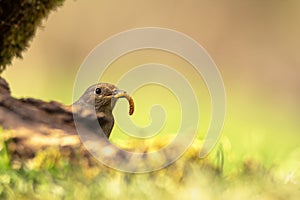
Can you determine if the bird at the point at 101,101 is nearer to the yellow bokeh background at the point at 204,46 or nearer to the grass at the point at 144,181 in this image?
the grass at the point at 144,181

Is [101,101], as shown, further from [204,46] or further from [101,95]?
[204,46]

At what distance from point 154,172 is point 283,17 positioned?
766 cm

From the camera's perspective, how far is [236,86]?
9117 millimetres

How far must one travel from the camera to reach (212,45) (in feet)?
32.8

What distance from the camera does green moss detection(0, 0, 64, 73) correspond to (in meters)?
4.07

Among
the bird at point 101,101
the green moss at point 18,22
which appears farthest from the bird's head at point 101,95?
the green moss at point 18,22

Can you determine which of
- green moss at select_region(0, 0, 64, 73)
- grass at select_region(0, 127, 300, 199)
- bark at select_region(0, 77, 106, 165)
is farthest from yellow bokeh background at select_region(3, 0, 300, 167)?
grass at select_region(0, 127, 300, 199)

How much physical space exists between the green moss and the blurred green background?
124 inches

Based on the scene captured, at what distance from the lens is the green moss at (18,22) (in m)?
4.07

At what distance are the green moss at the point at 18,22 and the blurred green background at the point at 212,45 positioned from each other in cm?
316

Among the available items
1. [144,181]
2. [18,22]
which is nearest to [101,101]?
[144,181]

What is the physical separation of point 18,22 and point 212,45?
6045 mm

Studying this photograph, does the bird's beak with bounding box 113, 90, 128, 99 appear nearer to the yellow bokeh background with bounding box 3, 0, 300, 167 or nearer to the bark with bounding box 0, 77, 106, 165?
the bark with bounding box 0, 77, 106, 165

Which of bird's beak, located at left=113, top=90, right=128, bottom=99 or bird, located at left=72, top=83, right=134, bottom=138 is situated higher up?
bird's beak, located at left=113, top=90, right=128, bottom=99
